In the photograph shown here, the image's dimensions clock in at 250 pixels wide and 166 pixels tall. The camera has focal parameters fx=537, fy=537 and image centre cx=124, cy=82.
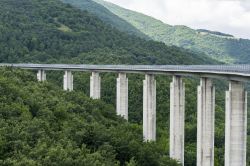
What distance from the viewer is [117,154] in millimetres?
43250

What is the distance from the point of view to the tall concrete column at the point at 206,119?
179 ft

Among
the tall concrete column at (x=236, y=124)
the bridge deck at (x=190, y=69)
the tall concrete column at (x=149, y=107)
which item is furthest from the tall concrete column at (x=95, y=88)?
the tall concrete column at (x=236, y=124)

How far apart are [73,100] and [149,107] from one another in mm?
12288

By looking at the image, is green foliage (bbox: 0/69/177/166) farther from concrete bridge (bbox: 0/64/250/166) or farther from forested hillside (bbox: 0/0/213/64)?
forested hillside (bbox: 0/0/213/64)

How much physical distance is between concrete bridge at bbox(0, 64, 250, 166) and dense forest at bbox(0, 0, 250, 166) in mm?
3384

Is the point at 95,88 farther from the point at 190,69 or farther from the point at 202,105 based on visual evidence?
the point at 202,105

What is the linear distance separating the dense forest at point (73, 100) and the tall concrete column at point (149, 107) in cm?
224

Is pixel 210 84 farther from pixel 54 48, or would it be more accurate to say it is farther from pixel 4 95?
pixel 54 48

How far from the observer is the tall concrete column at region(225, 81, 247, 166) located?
146ft

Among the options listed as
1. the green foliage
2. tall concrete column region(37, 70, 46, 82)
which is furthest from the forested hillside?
the green foliage

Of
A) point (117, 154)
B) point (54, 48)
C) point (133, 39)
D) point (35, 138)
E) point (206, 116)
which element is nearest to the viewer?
point (35, 138)

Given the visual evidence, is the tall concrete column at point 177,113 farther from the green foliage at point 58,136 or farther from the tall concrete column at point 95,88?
the tall concrete column at point 95,88

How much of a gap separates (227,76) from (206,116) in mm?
8568

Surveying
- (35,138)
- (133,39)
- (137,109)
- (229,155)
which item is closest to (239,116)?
(229,155)
